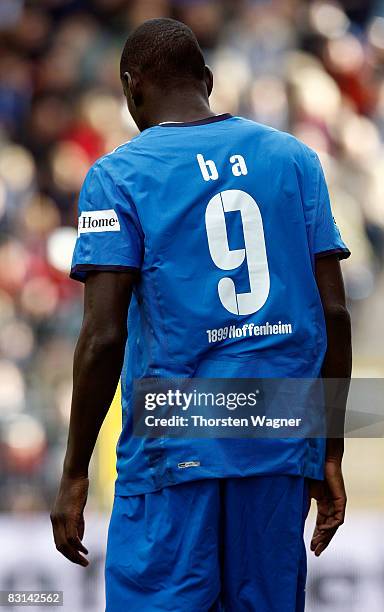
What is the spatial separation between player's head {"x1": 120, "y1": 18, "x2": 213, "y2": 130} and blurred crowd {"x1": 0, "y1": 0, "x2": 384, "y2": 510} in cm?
364

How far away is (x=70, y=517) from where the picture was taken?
2713 mm

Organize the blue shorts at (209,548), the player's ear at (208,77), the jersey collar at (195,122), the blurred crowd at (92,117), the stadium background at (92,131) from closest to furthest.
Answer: the blue shorts at (209,548), the jersey collar at (195,122), the player's ear at (208,77), the stadium background at (92,131), the blurred crowd at (92,117)

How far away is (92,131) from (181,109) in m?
4.90

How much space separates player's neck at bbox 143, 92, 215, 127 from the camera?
113 inches

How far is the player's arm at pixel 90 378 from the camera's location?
2.69 meters

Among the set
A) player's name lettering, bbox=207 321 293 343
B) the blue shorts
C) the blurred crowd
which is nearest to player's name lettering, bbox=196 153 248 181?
player's name lettering, bbox=207 321 293 343

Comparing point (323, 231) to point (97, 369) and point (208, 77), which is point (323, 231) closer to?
point (208, 77)

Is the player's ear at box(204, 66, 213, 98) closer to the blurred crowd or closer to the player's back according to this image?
the player's back

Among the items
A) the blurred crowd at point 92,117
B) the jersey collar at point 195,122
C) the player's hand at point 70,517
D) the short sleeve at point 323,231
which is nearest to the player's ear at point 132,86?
the jersey collar at point 195,122

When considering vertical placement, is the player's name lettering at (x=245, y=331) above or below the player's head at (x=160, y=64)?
below

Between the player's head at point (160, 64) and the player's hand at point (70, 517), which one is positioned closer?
the player's hand at point (70, 517)

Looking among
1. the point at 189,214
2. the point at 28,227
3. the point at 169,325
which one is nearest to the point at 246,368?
the point at 169,325

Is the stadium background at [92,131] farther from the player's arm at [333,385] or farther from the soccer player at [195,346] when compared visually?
the soccer player at [195,346]

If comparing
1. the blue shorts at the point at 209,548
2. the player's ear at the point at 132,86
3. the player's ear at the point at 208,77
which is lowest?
the blue shorts at the point at 209,548
